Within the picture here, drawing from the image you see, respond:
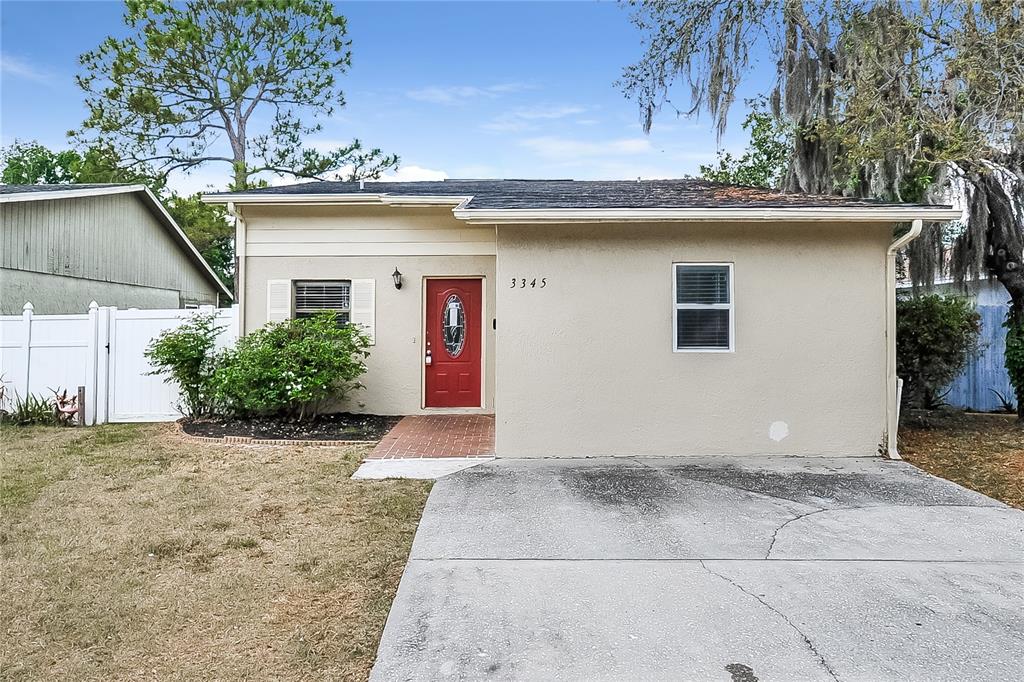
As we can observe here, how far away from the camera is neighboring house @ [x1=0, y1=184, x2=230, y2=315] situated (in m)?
10.9

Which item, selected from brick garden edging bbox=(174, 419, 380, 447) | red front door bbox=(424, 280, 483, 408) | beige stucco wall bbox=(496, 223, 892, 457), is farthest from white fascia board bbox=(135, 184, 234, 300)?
beige stucco wall bbox=(496, 223, 892, 457)

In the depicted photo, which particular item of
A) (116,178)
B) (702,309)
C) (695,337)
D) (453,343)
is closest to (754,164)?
(453,343)

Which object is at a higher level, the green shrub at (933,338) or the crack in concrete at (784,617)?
the green shrub at (933,338)

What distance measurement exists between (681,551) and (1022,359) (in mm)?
7186

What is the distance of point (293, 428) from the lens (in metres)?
7.93

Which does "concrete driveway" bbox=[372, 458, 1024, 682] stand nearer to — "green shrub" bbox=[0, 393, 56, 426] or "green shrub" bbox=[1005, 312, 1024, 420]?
"green shrub" bbox=[1005, 312, 1024, 420]

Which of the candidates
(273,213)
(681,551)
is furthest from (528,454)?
(273,213)

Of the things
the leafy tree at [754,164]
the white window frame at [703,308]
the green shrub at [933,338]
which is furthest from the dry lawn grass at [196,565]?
the leafy tree at [754,164]

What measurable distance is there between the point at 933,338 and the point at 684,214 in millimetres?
4225

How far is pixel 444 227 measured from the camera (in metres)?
9.11

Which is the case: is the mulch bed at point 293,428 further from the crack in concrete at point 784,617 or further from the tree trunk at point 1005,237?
the tree trunk at point 1005,237

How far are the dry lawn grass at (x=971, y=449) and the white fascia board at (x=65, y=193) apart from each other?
13719 millimetres

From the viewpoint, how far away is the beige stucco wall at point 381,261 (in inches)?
358

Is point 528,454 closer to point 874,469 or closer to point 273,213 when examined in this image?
point 874,469
